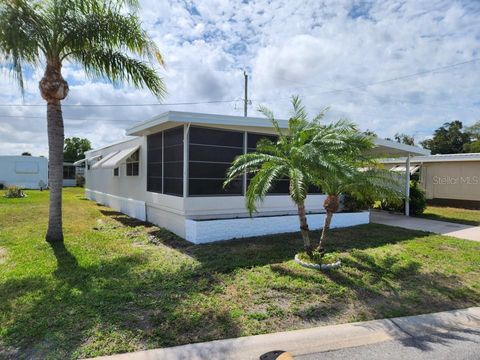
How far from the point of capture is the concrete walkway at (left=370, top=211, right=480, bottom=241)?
35.5 feet

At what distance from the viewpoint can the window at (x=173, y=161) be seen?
33.0ft

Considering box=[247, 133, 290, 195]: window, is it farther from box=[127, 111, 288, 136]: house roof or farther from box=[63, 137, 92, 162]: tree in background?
box=[63, 137, 92, 162]: tree in background

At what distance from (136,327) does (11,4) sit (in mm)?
7053

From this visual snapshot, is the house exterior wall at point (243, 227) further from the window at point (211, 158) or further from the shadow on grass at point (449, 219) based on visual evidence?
the shadow on grass at point (449, 219)

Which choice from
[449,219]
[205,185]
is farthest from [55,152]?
[449,219]

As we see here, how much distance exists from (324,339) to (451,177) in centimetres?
1814

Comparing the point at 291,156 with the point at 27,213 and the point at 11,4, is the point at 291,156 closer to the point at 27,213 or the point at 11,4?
the point at 11,4

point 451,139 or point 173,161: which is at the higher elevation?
point 451,139

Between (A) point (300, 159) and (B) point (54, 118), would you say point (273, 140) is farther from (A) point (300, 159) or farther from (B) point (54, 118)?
(B) point (54, 118)

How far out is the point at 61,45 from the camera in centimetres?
809

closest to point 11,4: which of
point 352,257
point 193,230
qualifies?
point 193,230

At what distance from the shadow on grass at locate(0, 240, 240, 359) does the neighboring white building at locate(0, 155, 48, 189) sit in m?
30.5

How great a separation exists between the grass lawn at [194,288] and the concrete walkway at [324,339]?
0.57ft

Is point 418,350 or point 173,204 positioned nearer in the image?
point 418,350
